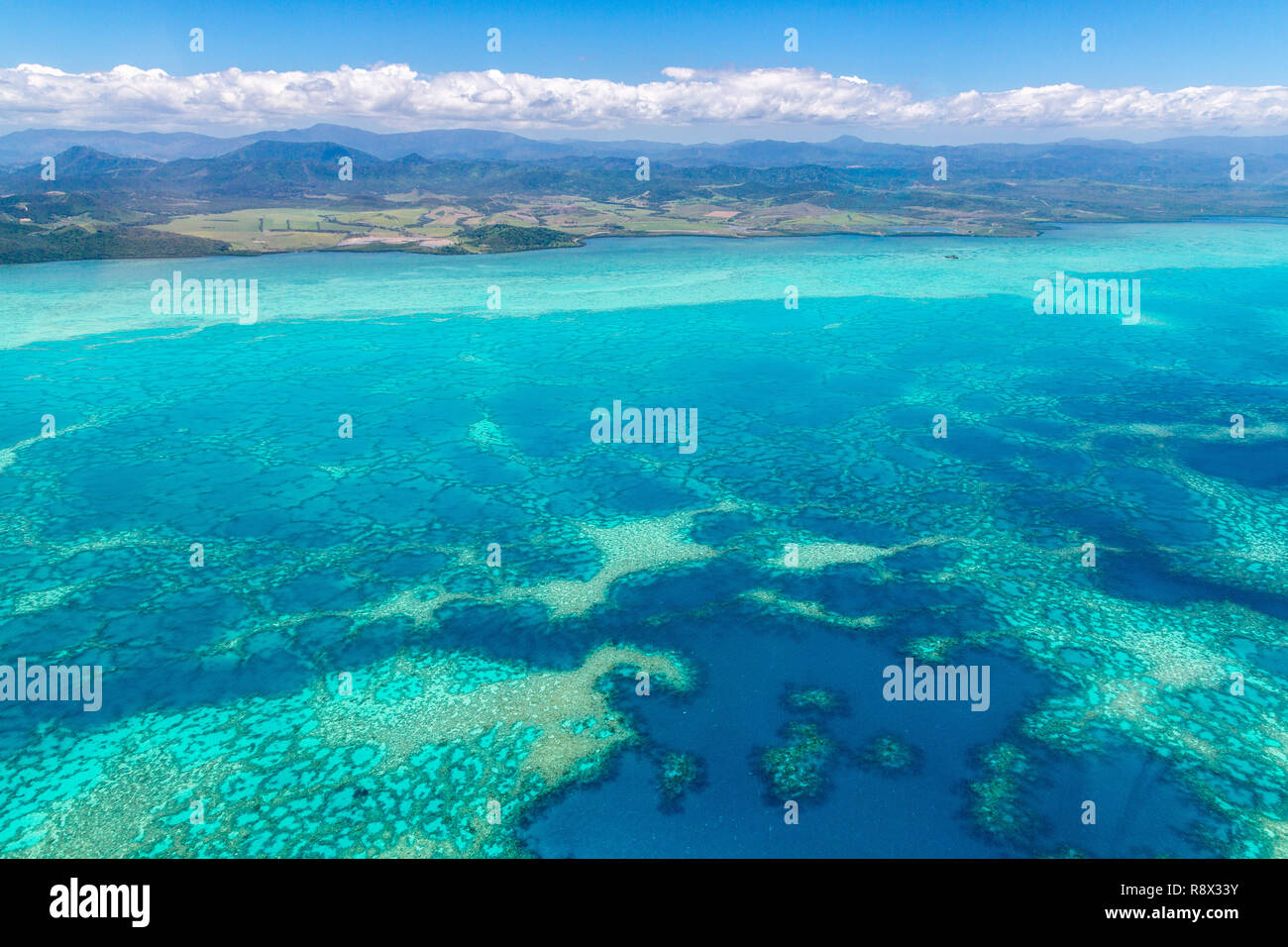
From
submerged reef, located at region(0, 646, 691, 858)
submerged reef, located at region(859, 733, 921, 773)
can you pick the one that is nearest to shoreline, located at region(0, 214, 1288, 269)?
submerged reef, located at region(0, 646, 691, 858)

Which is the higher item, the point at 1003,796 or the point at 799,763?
the point at 799,763

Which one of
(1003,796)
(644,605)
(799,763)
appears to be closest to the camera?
(1003,796)

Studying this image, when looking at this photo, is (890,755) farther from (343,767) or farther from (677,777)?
(343,767)

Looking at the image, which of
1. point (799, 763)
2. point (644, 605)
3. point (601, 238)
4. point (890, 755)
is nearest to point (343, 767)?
point (644, 605)

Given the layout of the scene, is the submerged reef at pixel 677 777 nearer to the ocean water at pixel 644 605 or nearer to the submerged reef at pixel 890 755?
the ocean water at pixel 644 605

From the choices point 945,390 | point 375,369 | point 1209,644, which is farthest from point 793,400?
point 375,369

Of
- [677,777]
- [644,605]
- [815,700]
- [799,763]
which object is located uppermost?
[644,605]

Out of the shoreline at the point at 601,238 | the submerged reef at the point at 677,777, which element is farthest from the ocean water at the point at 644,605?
the shoreline at the point at 601,238

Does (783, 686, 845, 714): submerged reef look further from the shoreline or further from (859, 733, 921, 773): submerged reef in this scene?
the shoreline
